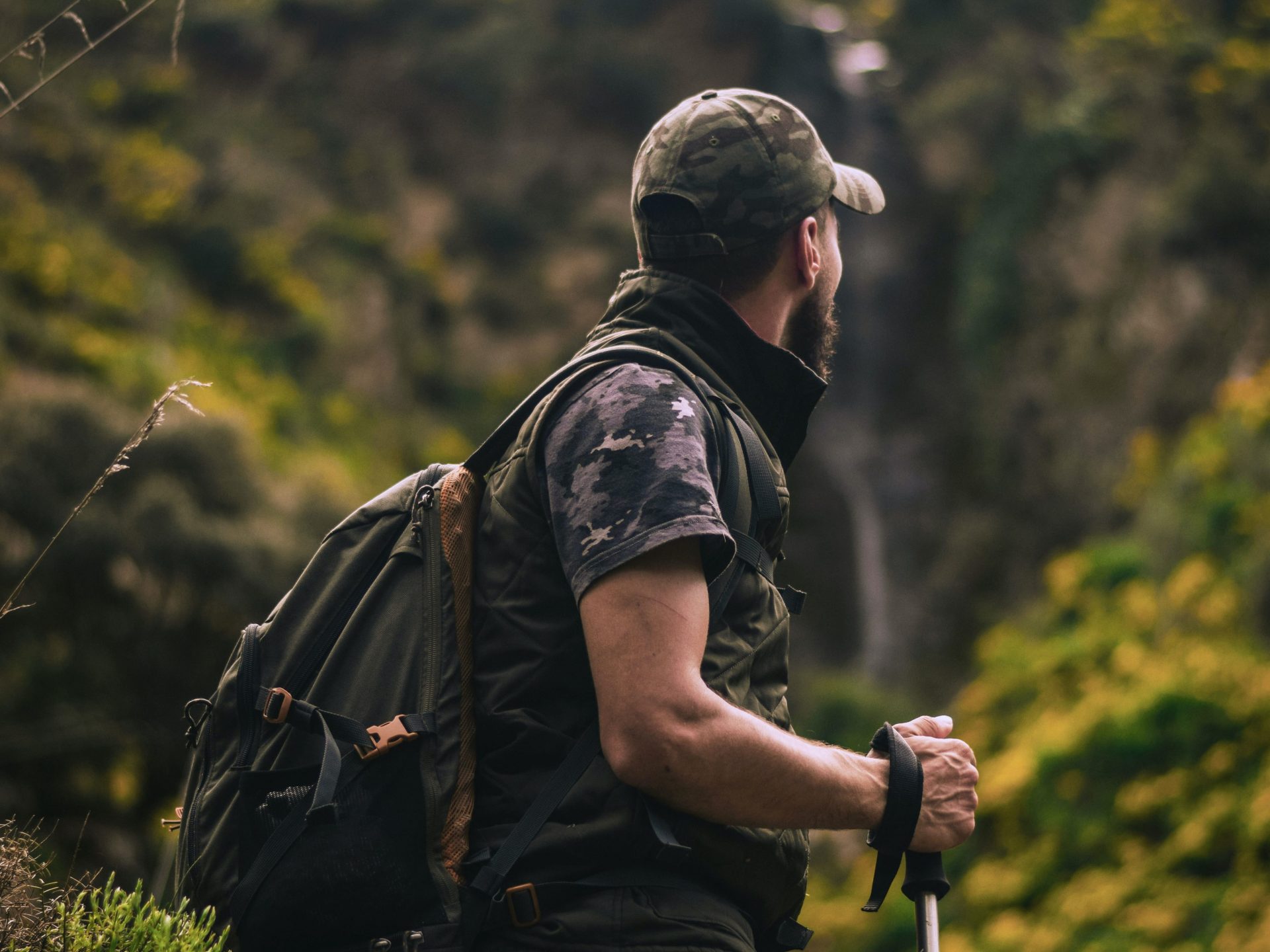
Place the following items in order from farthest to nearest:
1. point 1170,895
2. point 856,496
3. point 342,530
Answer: point 856,496 → point 1170,895 → point 342,530

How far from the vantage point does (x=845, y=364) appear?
59.6ft

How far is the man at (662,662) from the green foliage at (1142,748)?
4905mm

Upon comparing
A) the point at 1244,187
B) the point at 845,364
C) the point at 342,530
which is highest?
the point at 342,530

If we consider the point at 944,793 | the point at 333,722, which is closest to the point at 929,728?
the point at 944,793

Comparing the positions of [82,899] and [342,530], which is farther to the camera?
[342,530]

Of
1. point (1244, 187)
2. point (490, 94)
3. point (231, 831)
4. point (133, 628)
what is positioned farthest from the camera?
point (490, 94)

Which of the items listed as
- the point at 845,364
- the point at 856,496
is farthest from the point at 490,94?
the point at 856,496

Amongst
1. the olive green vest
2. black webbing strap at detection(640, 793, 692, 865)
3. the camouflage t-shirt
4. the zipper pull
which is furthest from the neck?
black webbing strap at detection(640, 793, 692, 865)

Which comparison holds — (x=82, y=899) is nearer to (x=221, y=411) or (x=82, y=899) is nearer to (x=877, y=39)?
(x=221, y=411)

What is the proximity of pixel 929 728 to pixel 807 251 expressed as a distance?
3.01 ft

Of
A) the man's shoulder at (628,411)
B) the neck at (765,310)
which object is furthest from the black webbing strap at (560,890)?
the neck at (765,310)

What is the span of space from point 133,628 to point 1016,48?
15.5 meters

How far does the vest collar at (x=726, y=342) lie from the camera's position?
7.09 feet

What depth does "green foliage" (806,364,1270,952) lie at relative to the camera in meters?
6.59
